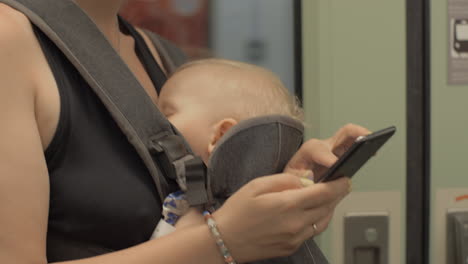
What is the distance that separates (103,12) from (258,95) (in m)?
0.37

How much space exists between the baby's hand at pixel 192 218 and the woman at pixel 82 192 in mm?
59

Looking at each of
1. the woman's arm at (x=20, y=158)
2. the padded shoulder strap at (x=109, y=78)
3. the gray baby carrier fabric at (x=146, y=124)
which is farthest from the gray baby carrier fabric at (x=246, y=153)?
the woman's arm at (x=20, y=158)

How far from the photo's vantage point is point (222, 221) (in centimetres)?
96

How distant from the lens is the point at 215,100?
3.94 ft

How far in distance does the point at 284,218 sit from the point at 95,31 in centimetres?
47

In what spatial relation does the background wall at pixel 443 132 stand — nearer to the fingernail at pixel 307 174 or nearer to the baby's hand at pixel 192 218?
the fingernail at pixel 307 174

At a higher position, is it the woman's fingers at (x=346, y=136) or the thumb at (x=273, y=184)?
the woman's fingers at (x=346, y=136)

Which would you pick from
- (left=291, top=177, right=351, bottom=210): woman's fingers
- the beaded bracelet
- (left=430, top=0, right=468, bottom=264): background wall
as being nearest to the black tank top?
the beaded bracelet

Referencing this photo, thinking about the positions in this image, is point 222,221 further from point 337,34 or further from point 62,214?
point 337,34

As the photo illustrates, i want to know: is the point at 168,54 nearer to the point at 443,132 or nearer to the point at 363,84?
the point at 363,84

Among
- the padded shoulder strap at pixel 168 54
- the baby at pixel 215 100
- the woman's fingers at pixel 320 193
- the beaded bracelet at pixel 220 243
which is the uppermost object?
the padded shoulder strap at pixel 168 54

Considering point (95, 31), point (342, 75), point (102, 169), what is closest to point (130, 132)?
point (102, 169)

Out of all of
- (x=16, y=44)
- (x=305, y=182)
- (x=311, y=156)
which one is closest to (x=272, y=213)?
(x=305, y=182)

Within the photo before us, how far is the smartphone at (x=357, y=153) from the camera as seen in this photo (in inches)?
35.0
